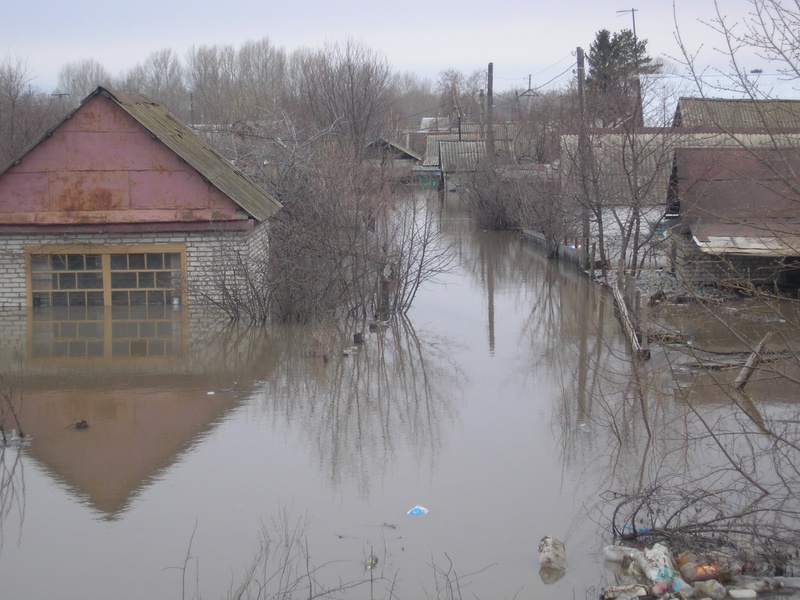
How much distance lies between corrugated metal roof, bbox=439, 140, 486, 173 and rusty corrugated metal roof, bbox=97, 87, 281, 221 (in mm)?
32241

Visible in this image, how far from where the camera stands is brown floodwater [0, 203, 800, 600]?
26.1ft

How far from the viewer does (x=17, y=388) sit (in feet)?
45.9

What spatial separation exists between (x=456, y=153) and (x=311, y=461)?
48335 mm

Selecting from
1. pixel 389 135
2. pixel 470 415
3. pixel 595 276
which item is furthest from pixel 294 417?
pixel 389 135

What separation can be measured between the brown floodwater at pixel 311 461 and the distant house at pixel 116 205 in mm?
2821

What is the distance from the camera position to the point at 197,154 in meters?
22.0

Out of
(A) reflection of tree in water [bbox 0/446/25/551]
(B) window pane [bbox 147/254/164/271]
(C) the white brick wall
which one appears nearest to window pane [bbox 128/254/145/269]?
(B) window pane [bbox 147/254/164/271]

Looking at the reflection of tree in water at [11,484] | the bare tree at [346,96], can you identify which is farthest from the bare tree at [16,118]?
the reflection of tree in water at [11,484]

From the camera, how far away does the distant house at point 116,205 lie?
2061 cm

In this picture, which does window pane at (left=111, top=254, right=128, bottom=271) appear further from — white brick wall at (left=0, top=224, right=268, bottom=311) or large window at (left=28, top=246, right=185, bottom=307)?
white brick wall at (left=0, top=224, right=268, bottom=311)

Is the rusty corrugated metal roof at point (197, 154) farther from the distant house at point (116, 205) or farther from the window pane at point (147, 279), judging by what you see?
the window pane at point (147, 279)

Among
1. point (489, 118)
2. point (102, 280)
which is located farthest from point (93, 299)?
point (489, 118)

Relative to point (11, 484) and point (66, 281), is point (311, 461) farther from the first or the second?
point (66, 281)

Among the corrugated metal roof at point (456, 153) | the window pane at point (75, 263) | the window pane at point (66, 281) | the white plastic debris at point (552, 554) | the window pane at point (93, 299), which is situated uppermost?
the corrugated metal roof at point (456, 153)
